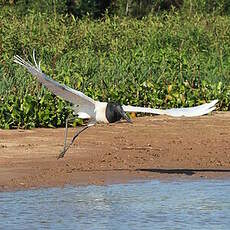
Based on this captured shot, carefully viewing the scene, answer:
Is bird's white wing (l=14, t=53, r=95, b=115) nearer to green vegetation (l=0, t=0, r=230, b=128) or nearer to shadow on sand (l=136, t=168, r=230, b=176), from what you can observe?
shadow on sand (l=136, t=168, r=230, b=176)

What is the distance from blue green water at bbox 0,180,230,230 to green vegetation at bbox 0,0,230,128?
11.0 feet

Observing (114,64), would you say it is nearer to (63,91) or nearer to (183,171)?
(183,171)

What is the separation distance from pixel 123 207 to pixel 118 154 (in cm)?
250

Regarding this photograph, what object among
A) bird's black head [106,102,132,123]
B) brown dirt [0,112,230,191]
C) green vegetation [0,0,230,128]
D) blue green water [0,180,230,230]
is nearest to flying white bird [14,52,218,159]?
Answer: bird's black head [106,102,132,123]

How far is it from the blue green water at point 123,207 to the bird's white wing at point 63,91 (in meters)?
0.95

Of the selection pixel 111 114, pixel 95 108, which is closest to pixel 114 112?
pixel 111 114

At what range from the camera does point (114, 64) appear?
14258 millimetres

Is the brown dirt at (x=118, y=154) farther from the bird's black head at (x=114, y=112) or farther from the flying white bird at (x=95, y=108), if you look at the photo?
the bird's black head at (x=114, y=112)

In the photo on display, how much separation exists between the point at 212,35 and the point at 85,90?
6286 mm

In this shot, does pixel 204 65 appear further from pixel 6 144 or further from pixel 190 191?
pixel 190 191

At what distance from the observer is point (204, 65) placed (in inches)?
603

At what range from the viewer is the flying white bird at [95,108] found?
823 centimetres

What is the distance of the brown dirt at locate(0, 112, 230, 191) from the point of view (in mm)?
8648

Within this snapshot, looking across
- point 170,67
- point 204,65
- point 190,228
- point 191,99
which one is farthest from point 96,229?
point 204,65
